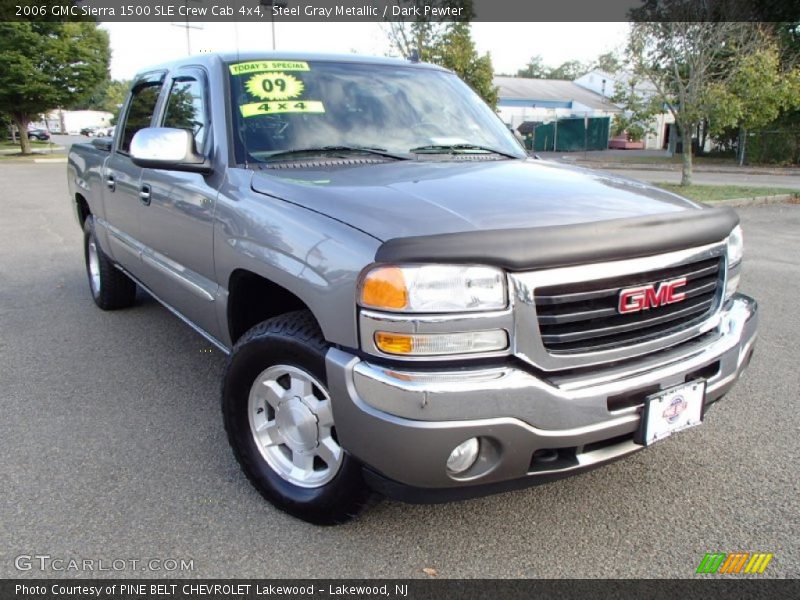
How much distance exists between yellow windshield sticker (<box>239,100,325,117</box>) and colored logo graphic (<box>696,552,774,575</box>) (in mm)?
2480

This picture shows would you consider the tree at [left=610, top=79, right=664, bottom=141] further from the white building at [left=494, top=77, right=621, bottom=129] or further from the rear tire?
the white building at [left=494, top=77, right=621, bottom=129]

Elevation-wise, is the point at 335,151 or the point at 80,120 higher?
the point at 80,120

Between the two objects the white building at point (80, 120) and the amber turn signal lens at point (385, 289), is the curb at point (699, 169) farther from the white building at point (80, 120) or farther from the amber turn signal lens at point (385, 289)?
the white building at point (80, 120)

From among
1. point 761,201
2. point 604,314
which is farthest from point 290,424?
point 761,201

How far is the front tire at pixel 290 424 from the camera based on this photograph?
7.52ft

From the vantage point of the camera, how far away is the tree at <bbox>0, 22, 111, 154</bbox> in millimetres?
27219

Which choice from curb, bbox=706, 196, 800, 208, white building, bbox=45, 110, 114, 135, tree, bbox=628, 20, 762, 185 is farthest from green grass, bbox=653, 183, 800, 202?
white building, bbox=45, 110, 114, 135

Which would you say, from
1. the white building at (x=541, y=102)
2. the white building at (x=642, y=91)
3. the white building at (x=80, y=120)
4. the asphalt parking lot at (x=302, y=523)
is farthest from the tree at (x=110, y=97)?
the asphalt parking lot at (x=302, y=523)

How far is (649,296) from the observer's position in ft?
7.16

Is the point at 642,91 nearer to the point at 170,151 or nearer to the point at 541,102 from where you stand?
the point at 170,151

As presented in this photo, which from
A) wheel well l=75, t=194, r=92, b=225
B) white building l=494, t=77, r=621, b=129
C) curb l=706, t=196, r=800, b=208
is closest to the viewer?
wheel well l=75, t=194, r=92, b=225

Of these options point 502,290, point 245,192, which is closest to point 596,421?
point 502,290

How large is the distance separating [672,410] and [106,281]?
176 inches

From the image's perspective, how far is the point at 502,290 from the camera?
1.95 metres
